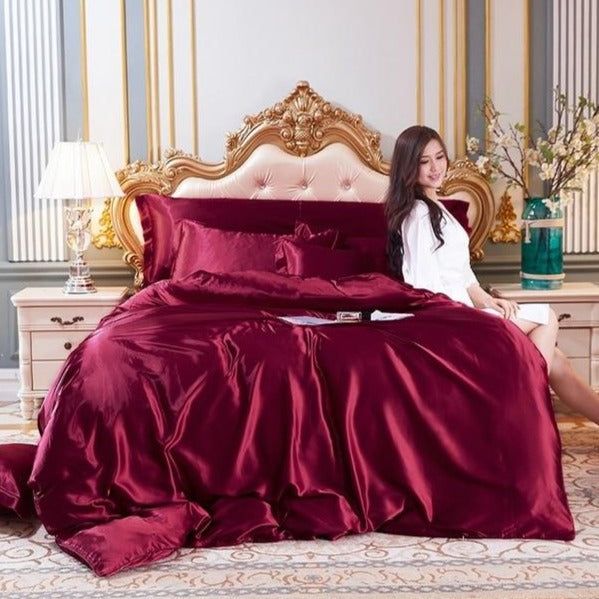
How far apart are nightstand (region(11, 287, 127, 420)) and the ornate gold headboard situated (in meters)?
0.42

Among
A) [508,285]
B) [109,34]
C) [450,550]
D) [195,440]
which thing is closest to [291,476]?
[195,440]

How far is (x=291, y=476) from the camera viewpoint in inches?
136

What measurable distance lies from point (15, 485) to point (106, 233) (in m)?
2.09

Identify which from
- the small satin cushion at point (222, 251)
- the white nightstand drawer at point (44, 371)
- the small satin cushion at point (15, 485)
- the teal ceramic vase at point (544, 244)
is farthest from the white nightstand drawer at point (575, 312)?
the small satin cushion at point (15, 485)

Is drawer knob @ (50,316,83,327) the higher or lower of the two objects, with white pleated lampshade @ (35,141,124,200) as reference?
lower

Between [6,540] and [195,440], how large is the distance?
2.12ft

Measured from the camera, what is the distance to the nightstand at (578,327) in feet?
16.5

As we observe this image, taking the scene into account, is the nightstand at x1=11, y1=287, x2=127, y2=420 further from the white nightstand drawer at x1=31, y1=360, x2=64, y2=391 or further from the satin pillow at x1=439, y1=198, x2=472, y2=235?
the satin pillow at x1=439, y1=198, x2=472, y2=235

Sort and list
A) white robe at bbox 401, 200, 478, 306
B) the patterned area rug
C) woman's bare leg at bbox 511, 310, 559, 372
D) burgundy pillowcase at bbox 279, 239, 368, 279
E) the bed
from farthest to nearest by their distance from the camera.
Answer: burgundy pillowcase at bbox 279, 239, 368, 279, white robe at bbox 401, 200, 478, 306, woman's bare leg at bbox 511, 310, 559, 372, the bed, the patterned area rug

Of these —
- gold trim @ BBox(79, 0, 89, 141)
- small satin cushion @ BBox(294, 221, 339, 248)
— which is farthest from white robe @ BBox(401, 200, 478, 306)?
gold trim @ BBox(79, 0, 89, 141)

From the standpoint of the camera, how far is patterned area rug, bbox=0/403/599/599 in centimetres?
302

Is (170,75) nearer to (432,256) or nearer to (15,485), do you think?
(432,256)

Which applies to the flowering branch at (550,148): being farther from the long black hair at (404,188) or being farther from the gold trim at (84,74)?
the gold trim at (84,74)

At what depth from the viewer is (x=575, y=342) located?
16.6 ft
